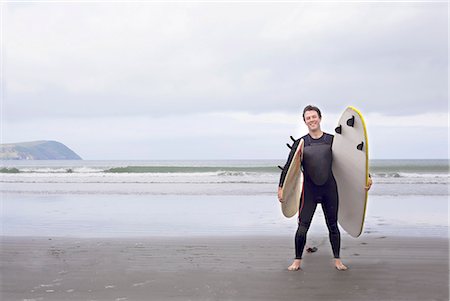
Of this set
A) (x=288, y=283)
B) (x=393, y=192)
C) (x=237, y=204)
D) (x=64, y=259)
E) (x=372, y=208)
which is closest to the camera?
(x=288, y=283)

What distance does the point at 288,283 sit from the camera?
12.3ft

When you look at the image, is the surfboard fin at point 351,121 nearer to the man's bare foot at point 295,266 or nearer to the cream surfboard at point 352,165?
the cream surfboard at point 352,165

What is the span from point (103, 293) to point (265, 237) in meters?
2.86

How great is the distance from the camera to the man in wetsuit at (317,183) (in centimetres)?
421

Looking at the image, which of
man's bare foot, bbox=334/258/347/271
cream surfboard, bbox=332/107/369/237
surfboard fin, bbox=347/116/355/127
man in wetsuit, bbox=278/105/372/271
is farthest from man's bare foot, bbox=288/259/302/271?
surfboard fin, bbox=347/116/355/127

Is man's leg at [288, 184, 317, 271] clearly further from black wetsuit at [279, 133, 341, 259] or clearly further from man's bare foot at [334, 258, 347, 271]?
man's bare foot at [334, 258, 347, 271]

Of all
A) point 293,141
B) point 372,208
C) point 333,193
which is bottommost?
point 372,208

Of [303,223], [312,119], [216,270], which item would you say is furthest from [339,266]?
[312,119]

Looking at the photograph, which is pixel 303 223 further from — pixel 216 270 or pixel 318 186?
pixel 216 270

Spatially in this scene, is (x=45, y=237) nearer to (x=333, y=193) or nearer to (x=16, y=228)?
(x=16, y=228)

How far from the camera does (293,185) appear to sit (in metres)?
4.63

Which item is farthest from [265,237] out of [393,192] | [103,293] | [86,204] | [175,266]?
[393,192]

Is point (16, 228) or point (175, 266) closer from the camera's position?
point (175, 266)

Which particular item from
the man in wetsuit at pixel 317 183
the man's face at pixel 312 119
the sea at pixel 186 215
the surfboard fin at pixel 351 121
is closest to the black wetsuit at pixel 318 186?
the man in wetsuit at pixel 317 183
